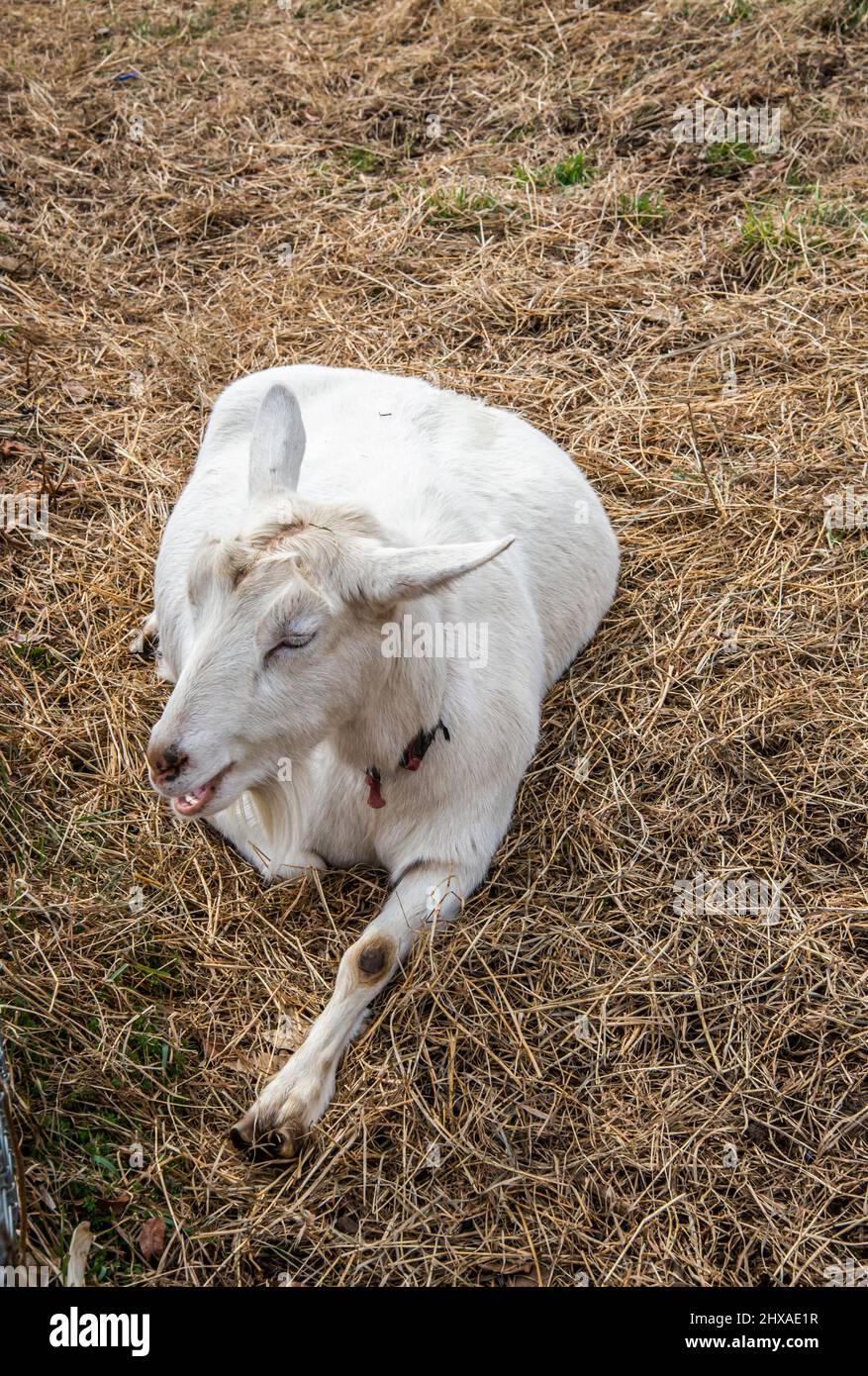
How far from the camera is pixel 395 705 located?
10.4 ft

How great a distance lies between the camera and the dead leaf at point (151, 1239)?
2.75 metres

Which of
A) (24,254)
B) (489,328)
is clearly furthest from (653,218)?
(24,254)

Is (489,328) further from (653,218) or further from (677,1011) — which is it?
(677,1011)

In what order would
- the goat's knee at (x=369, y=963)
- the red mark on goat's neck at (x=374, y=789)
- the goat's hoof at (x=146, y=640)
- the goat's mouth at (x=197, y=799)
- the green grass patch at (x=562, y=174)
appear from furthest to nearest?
1. the green grass patch at (x=562, y=174)
2. the goat's hoof at (x=146, y=640)
3. the red mark on goat's neck at (x=374, y=789)
4. the goat's knee at (x=369, y=963)
5. the goat's mouth at (x=197, y=799)

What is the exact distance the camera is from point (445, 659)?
3.37 m

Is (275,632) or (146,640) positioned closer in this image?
(275,632)

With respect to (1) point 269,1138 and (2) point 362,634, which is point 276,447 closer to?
(2) point 362,634

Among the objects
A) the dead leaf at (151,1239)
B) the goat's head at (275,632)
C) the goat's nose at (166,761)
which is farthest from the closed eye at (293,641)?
the dead leaf at (151,1239)

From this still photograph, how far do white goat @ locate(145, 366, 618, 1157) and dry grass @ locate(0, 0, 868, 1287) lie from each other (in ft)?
0.44

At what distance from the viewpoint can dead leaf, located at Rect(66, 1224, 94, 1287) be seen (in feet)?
8.67

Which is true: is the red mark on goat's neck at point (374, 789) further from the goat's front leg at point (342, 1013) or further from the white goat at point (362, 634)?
the goat's front leg at point (342, 1013)

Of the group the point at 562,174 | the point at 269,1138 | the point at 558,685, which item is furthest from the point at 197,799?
the point at 562,174

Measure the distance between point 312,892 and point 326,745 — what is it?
47cm

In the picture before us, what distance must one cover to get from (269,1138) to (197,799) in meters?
0.85
